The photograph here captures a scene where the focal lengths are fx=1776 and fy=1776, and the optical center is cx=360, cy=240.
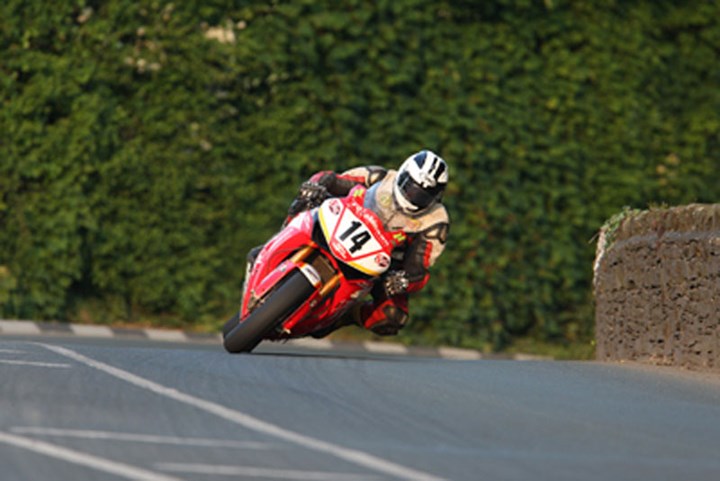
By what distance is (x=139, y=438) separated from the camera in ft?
25.6

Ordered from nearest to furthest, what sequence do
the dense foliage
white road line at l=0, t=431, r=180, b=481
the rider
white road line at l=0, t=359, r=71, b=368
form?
white road line at l=0, t=431, r=180, b=481 → white road line at l=0, t=359, r=71, b=368 → the rider → the dense foliage

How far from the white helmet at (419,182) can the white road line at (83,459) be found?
5.38 meters

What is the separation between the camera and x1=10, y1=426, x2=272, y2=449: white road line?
7711mm

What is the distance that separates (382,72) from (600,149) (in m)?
3.09

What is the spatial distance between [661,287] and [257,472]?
757 cm

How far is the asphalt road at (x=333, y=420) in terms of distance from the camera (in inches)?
287

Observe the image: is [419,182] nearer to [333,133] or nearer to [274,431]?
[274,431]

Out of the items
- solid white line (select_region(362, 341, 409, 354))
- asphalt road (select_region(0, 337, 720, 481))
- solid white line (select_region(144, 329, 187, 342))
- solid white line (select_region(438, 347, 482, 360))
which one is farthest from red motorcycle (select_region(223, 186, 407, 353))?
solid white line (select_region(438, 347, 482, 360))

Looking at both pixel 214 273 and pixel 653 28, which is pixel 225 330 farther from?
pixel 653 28

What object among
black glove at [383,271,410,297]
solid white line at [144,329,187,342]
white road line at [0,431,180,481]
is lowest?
solid white line at [144,329,187,342]

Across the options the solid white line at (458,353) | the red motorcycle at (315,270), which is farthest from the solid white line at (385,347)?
the red motorcycle at (315,270)

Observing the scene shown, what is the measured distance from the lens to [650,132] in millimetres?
21453

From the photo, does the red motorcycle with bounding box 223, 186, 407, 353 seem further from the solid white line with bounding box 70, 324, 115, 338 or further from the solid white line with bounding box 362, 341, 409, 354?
the solid white line with bounding box 362, 341, 409, 354

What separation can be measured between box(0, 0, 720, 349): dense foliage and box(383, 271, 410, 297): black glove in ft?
20.0
